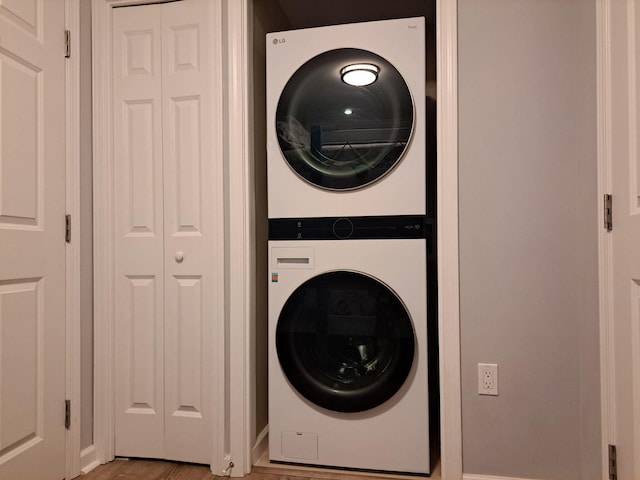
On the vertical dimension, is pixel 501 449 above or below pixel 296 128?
below

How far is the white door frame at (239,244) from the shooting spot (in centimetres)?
159

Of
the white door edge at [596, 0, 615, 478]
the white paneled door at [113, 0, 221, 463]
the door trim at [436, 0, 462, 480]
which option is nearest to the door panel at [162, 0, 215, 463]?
the white paneled door at [113, 0, 221, 463]

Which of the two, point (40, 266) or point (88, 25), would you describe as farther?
point (88, 25)

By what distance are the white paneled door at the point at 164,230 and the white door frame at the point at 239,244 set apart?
52 mm

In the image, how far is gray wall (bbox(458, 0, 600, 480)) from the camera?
1.51 m

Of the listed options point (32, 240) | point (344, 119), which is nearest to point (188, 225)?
point (32, 240)

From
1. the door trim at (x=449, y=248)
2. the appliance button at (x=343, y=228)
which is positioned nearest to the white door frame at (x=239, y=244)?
the door trim at (x=449, y=248)

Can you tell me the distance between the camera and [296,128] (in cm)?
175

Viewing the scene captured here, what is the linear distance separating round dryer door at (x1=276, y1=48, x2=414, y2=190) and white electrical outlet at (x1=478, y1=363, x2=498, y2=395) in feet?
2.80

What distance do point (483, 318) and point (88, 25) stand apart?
2.07m

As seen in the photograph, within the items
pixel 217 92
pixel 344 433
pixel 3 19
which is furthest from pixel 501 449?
pixel 3 19

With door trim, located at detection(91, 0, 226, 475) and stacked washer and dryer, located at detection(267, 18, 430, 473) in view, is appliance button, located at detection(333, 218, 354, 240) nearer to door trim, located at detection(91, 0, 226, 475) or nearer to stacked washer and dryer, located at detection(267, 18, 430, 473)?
stacked washer and dryer, located at detection(267, 18, 430, 473)

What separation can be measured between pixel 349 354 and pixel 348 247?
0.45 m

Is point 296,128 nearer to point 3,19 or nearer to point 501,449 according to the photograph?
point 3,19
